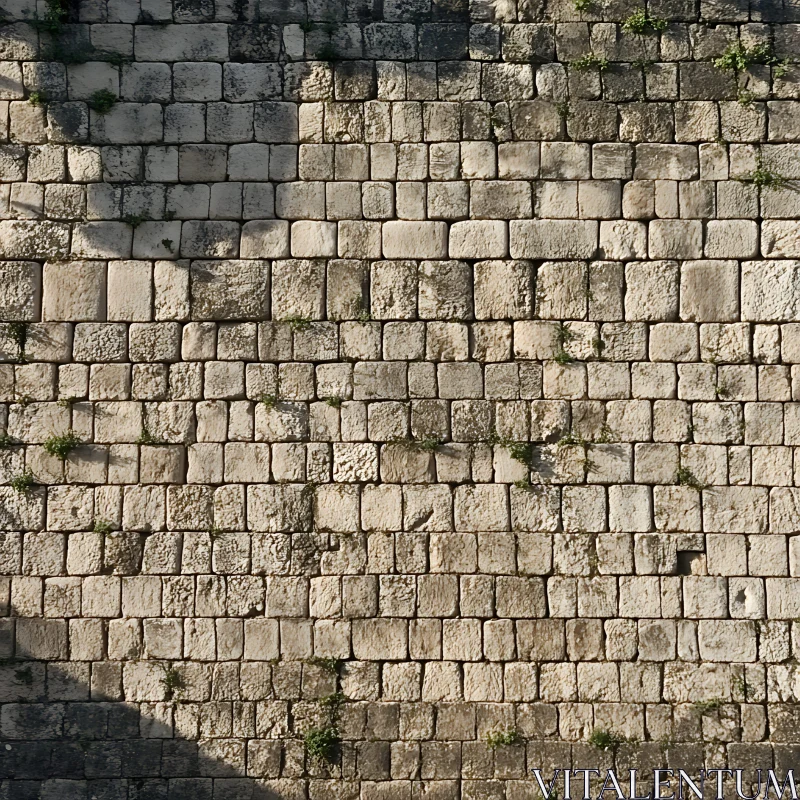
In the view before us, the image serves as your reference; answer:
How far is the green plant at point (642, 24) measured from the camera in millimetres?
5844

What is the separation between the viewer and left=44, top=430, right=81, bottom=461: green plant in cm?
571

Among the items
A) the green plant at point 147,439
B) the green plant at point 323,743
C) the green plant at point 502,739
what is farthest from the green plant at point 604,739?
the green plant at point 147,439

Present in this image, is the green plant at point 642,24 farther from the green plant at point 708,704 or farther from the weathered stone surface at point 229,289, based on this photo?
the green plant at point 708,704

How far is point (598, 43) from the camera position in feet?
19.3

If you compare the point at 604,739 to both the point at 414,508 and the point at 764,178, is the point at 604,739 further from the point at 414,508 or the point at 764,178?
the point at 764,178

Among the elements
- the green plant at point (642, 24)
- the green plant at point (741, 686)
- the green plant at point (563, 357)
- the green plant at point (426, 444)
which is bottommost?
the green plant at point (741, 686)

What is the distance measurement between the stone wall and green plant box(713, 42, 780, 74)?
21 mm

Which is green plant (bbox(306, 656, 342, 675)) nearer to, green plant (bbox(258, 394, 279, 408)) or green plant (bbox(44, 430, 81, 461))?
green plant (bbox(258, 394, 279, 408))

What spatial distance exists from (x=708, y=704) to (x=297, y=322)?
4129 mm

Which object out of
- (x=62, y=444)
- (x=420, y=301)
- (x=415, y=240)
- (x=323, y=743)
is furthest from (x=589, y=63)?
(x=323, y=743)

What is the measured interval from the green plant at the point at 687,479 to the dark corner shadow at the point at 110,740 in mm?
3349

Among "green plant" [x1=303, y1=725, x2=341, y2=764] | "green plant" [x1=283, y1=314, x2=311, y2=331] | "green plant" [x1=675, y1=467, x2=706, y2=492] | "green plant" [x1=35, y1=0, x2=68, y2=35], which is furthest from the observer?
"green plant" [x1=35, y1=0, x2=68, y2=35]

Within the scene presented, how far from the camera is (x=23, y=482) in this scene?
5.72m

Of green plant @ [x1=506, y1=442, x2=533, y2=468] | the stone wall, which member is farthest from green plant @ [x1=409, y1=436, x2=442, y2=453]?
green plant @ [x1=506, y1=442, x2=533, y2=468]
